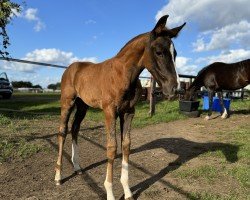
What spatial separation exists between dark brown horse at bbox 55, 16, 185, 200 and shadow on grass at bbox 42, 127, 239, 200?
0.47 metres

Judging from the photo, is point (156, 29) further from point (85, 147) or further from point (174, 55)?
point (85, 147)

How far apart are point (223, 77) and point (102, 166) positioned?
28.5ft

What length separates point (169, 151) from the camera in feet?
24.5

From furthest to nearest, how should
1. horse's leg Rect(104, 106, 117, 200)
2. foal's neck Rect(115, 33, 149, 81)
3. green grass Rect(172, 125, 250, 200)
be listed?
green grass Rect(172, 125, 250, 200), horse's leg Rect(104, 106, 117, 200), foal's neck Rect(115, 33, 149, 81)

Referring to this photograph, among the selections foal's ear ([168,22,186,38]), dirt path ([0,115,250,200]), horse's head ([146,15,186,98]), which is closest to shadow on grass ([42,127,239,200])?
dirt path ([0,115,250,200])

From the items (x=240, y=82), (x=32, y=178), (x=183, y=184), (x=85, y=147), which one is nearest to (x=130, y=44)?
(x=183, y=184)

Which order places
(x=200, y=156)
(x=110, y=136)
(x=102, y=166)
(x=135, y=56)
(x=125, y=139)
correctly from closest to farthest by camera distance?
(x=135, y=56) → (x=110, y=136) → (x=125, y=139) → (x=102, y=166) → (x=200, y=156)

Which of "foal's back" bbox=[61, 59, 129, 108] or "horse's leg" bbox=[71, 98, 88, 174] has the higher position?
"foal's back" bbox=[61, 59, 129, 108]

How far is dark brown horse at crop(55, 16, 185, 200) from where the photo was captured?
13.3 ft

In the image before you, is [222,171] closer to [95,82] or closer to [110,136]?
→ [110,136]

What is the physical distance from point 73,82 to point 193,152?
3173 millimetres

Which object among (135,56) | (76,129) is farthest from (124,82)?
(76,129)

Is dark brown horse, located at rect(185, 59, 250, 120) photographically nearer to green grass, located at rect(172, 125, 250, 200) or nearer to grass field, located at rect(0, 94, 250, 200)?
grass field, located at rect(0, 94, 250, 200)

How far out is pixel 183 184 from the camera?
538 cm
